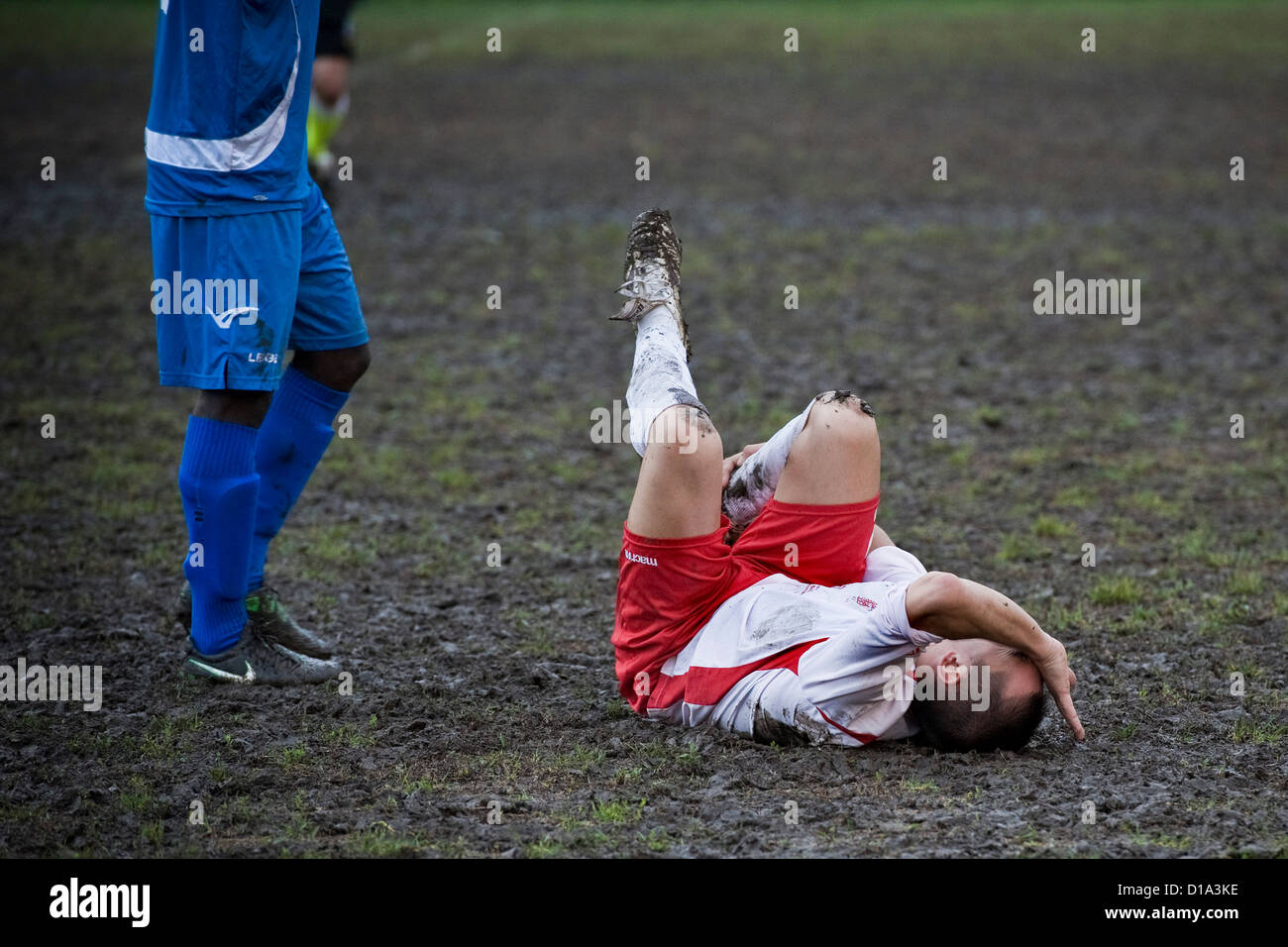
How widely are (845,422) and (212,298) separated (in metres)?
1.91

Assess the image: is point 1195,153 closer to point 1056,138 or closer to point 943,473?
point 1056,138

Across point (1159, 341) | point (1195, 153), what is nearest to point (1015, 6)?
point (1195, 153)

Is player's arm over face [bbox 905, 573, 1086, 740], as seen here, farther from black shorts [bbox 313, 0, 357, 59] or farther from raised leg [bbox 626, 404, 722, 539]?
black shorts [bbox 313, 0, 357, 59]

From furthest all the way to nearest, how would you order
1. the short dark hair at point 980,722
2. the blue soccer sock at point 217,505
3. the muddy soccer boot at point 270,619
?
the muddy soccer boot at point 270,619 < the blue soccer sock at point 217,505 < the short dark hair at point 980,722

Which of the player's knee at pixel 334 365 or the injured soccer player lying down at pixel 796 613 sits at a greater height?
the player's knee at pixel 334 365

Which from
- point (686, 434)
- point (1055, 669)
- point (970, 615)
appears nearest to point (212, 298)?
point (686, 434)

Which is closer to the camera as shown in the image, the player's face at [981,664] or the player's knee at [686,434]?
the player's face at [981,664]

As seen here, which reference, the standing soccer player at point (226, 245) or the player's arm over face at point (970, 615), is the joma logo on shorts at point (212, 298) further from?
the player's arm over face at point (970, 615)

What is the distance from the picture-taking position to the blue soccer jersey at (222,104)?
4496 millimetres

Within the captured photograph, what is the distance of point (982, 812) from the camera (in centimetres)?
391

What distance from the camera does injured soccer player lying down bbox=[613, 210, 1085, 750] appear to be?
4.09m

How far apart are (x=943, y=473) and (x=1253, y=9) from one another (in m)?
26.5

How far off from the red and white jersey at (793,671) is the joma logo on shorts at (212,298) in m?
1.66

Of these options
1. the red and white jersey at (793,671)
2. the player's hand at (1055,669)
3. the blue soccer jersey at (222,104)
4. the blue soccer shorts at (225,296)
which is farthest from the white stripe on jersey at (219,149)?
the player's hand at (1055,669)
